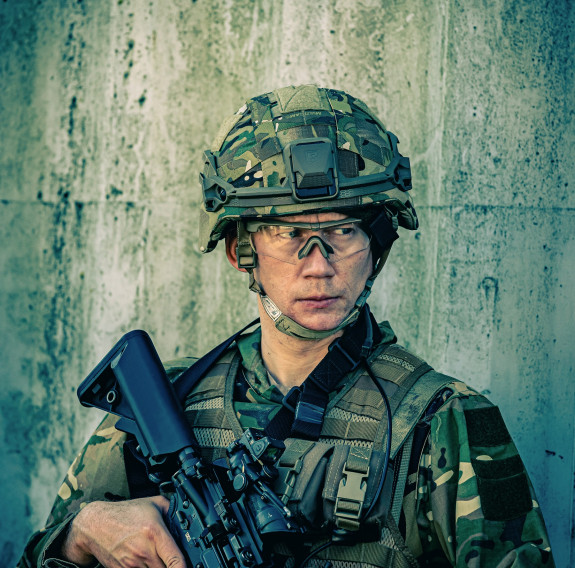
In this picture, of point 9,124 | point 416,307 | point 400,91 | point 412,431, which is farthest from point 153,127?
point 412,431

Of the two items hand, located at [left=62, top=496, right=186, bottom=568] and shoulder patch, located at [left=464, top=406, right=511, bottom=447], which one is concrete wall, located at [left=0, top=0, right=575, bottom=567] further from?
hand, located at [left=62, top=496, right=186, bottom=568]

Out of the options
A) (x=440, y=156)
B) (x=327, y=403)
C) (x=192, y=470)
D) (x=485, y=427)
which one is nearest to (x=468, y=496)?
(x=485, y=427)

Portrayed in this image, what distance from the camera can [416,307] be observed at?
2.90 meters

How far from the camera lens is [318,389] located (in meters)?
2.03

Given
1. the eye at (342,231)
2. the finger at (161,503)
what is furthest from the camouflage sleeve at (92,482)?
the eye at (342,231)

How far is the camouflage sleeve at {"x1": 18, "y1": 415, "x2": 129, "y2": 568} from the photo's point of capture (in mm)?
2129

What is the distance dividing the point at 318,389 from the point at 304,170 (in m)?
0.66

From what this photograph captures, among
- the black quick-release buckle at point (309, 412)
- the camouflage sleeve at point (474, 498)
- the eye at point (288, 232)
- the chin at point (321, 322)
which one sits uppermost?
the eye at point (288, 232)

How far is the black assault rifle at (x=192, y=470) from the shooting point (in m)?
1.70

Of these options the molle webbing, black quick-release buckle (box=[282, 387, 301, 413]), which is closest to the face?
black quick-release buckle (box=[282, 387, 301, 413])

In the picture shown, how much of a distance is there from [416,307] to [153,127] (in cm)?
150

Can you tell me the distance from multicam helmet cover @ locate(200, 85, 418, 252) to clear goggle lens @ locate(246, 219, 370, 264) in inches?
1.8

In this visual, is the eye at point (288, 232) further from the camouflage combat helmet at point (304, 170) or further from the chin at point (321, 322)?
the chin at point (321, 322)

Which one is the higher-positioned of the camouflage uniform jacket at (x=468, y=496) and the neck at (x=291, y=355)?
the neck at (x=291, y=355)
